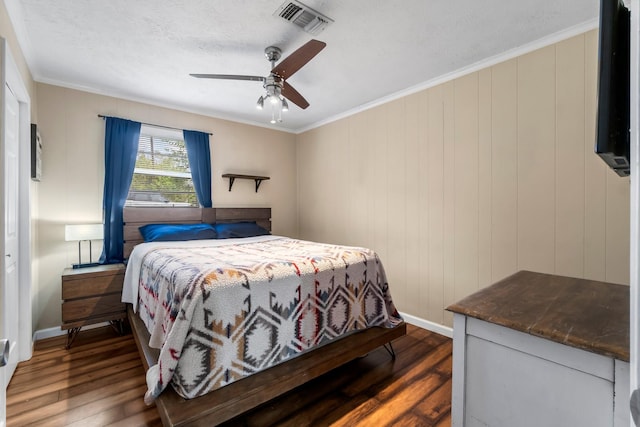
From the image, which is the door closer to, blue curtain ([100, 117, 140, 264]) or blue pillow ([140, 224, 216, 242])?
blue curtain ([100, 117, 140, 264])

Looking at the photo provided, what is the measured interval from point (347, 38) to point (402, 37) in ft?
1.34

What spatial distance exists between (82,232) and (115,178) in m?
0.68

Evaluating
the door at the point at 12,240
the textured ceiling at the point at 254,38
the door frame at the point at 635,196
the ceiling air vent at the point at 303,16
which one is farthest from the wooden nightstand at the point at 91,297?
the door frame at the point at 635,196

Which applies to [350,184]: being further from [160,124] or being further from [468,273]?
[160,124]

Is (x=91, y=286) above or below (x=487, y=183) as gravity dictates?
below

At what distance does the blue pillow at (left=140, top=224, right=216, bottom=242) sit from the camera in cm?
319

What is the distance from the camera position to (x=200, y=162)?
381cm

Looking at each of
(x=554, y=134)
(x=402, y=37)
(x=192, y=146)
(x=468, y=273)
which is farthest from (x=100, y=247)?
(x=554, y=134)

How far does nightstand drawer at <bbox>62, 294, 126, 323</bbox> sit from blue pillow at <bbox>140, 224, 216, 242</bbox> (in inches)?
25.5

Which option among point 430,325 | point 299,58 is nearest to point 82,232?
→ point 299,58

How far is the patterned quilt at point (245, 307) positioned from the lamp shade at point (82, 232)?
76cm

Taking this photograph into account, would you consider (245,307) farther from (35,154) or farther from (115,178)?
(115,178)

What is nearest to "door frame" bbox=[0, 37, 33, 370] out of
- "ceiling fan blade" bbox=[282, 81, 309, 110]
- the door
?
the door

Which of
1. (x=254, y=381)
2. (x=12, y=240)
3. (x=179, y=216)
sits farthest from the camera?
(x=179, y=216)
